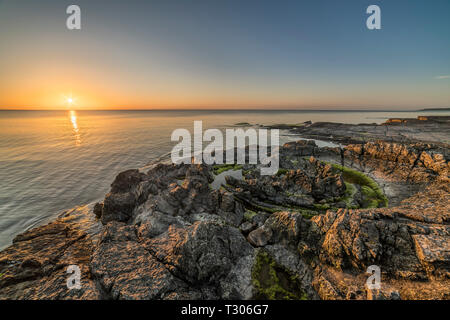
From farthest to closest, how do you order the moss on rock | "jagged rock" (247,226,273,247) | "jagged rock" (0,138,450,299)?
"jagged rock" (247,226,273,247), the moss on rock, "jagged rock" (0,138,450,299)

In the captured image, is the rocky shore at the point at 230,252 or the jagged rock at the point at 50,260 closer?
the rocky shore at the point at 230,252

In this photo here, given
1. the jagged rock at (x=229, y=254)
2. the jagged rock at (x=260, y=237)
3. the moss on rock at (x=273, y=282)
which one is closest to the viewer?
the jagged rock at (x=229, y=254)

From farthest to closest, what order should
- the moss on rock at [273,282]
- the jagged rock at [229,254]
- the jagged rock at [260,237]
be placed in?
the jagged rock at [260,237]
the moss on rock at [273,282]
the jagged rock at [229,254]

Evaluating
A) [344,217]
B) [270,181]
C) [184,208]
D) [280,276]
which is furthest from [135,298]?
[270,181]

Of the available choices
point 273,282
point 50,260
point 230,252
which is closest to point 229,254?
Answer: point 230,252

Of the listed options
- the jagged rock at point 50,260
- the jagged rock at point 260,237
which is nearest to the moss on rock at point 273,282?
the jagged rock at point 260,237

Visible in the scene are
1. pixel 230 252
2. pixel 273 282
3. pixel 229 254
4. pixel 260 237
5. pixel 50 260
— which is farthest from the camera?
pixel 260 237

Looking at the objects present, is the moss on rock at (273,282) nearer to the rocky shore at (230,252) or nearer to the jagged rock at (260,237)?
the rocky shore at (230,252)

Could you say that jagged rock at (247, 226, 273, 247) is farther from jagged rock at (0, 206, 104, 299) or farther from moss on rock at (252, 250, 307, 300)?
jagged rock at (0, 206, 104, 299)

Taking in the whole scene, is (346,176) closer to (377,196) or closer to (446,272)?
(377,196)

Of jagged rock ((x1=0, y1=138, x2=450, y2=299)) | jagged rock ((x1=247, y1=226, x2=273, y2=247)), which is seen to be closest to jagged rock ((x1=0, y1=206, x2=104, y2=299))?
jagged rock ((x1=0, y1=138, x2=450, y2=299))

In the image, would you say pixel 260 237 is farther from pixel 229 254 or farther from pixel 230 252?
pixel 229 254

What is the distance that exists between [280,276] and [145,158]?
38.8 metres

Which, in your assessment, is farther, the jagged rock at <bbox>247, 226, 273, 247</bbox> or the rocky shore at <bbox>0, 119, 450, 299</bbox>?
the jagged rock at <bbox>247, 226, 273, 247</bbox>
